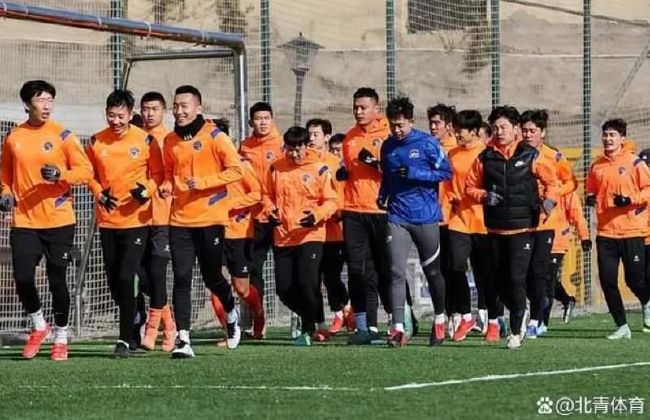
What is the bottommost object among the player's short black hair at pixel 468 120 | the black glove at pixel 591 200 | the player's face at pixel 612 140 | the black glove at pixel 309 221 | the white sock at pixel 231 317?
the white sock at pixel 231 317

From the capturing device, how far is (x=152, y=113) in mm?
15211

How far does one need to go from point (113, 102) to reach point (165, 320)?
2.52 m

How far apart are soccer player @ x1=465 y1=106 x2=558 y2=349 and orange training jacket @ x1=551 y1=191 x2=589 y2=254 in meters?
3.08

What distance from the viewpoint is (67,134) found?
13.8 metres

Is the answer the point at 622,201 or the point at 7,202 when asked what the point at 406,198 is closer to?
the point at 622,201

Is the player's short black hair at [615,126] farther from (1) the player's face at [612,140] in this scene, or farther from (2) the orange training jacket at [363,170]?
(2) the orange training jacket at [363,170]

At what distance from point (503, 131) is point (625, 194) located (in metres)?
2.78

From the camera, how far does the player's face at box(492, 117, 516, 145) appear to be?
15.1 m

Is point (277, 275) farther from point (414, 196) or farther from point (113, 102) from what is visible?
point (113, 102)

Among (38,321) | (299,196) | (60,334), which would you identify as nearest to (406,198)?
(299,196)

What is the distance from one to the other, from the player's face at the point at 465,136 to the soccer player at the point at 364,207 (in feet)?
2.66

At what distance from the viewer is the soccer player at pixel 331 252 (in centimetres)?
1684

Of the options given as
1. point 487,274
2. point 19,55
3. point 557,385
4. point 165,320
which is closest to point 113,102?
point 165,320

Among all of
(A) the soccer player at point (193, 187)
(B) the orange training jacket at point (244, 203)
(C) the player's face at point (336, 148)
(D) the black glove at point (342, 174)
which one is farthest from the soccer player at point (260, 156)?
(A) the soccer player at point (193, 187)
